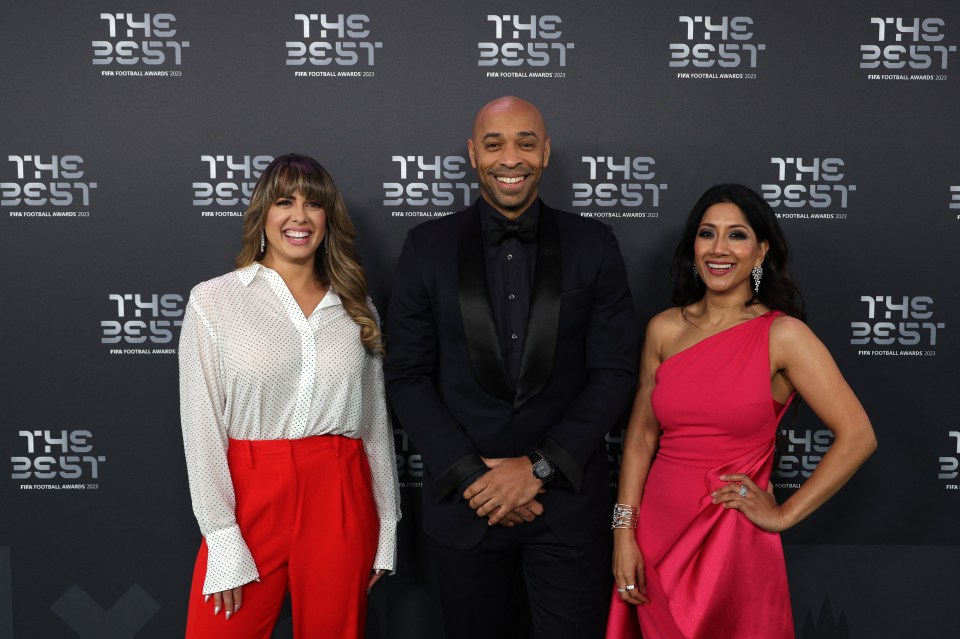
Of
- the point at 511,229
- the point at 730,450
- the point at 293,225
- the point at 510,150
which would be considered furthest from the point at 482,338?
the point at 730,450

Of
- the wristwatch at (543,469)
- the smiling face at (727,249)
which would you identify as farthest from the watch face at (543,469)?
the smiling face at (727,249)

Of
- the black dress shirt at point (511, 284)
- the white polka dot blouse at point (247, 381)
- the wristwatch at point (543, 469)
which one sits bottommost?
the wristwatch at point (543, 469)

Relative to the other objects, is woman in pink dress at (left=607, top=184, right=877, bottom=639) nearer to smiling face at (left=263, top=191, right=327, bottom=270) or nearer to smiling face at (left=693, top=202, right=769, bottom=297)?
smiling face at (left=693, top=202, right=769, bottom=297)

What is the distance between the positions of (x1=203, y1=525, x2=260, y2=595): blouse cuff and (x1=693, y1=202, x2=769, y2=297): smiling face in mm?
1462

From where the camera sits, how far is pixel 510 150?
1969 mm

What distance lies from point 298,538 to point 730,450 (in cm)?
119

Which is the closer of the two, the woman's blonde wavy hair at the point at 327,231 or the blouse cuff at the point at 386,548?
the woman's blonde wavy hair at the point at 327,231

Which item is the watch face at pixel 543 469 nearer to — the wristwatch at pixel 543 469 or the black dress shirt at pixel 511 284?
the wristwatch at pixel 543 469

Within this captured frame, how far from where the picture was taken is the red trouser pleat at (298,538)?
1963 millimetres

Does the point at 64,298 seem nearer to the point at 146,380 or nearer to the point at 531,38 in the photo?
the point at 146,380

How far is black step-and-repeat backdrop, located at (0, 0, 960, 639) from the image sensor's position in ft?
8.66

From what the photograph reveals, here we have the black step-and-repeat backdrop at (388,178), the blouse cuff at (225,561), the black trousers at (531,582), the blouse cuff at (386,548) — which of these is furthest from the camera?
the black step-and-repeat backdrop at (388,178)

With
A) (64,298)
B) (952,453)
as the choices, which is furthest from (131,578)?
(952,453)

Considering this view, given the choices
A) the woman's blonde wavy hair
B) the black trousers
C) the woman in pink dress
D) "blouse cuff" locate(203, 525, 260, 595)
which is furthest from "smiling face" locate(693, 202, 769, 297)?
"blouse cuff" locate(203, 525, 260, 595)
